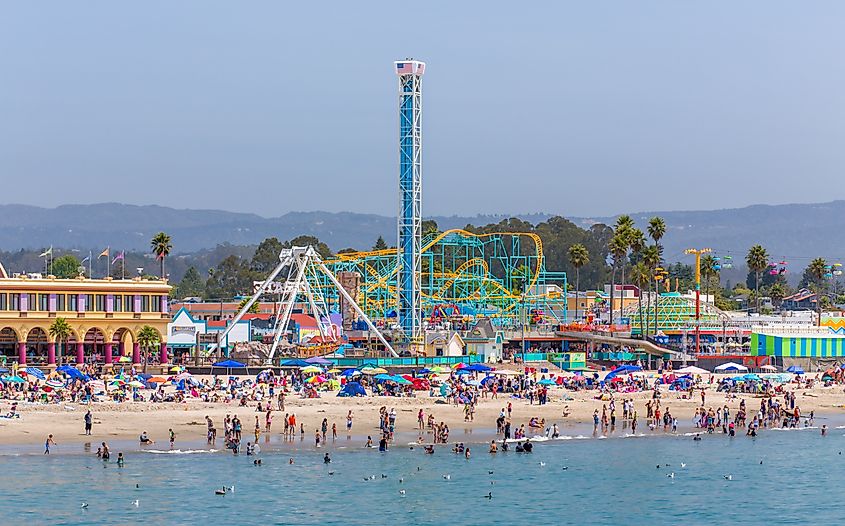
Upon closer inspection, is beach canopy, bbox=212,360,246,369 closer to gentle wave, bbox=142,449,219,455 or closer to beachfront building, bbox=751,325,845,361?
gentle wave, bbox=142,449,219,455

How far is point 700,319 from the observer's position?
126 meters

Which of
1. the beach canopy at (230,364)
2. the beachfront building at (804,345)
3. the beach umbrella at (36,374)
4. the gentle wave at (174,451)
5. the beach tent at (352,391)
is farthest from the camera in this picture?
the beachfront building at (804,345)

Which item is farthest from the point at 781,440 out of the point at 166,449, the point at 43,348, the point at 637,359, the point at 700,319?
the point at 700,319

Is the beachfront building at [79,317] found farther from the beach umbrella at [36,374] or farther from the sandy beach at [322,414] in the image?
the sandy beach at [322,414]

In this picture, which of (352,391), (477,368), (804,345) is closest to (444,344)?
(477,368)

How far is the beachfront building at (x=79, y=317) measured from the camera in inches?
3462

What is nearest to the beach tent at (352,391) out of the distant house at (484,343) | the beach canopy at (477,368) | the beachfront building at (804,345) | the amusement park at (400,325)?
the beach canopy at (477,368)

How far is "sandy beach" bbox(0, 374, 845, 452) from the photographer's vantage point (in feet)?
186

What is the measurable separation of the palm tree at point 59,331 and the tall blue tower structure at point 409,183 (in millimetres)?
25045

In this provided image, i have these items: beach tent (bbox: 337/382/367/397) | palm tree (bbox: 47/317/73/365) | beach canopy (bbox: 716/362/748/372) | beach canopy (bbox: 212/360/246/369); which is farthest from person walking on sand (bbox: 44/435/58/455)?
beach canopy (bbox: 716/362/748/372)

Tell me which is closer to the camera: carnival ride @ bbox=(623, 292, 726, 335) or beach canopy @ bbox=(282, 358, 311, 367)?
beach canopy @ bbox=(282, 358, 311, 367)

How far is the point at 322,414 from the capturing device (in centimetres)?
6412

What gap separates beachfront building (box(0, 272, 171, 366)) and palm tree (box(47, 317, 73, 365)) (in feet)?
0.83

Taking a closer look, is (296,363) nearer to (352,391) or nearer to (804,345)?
(352,391)
